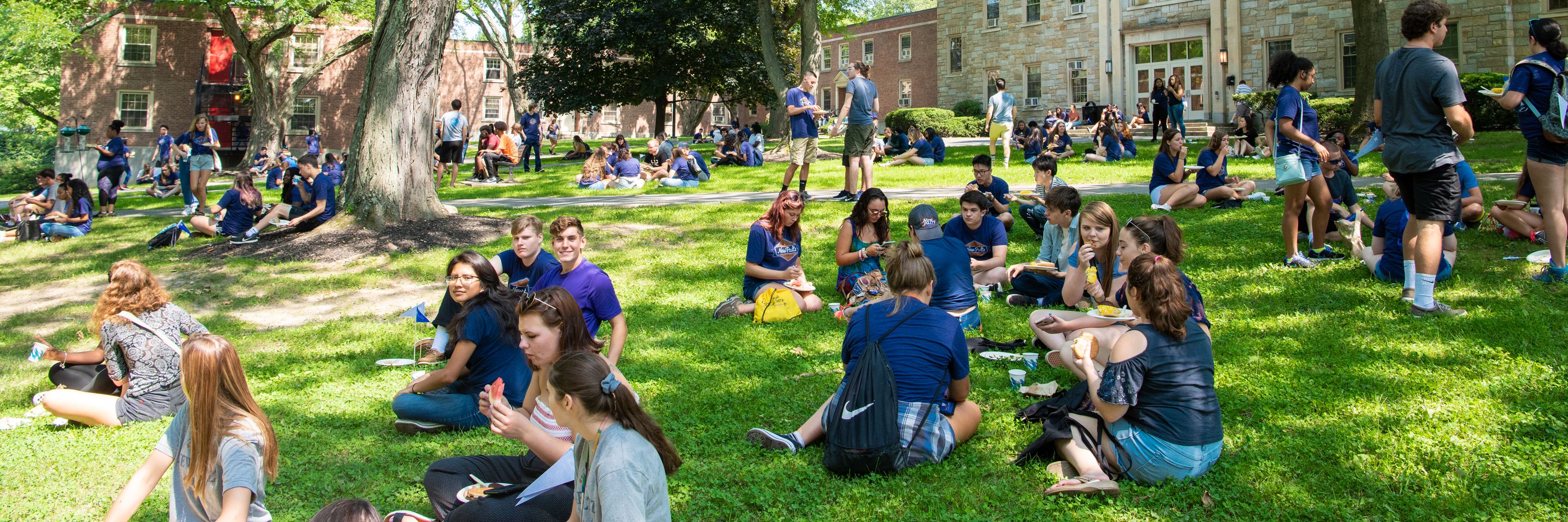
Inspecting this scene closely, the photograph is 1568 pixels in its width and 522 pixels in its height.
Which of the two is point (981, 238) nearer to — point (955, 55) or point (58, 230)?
point (58, 230)

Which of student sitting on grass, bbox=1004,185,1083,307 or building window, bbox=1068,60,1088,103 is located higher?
building window, bbox=1068,60,1088,103

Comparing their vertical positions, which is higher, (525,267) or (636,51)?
(636,51)

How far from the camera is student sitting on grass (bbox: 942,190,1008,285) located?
7.44 m

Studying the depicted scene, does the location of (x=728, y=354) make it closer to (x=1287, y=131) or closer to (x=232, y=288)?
(x=1287, y=131)

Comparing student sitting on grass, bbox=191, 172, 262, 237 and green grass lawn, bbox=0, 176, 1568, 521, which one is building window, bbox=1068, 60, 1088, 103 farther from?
student sitting on grass, bbox=191, 172, 262, 237

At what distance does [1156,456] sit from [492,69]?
50.0 m

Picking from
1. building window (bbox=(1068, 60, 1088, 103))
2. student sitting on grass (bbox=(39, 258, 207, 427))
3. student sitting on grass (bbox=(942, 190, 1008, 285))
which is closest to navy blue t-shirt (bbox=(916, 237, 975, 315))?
student sitting on grass (bbox=(942, 190, 1008, 285))

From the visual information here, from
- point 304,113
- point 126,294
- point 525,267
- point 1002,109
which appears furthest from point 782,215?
point 304,113

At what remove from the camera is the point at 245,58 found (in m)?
28.0

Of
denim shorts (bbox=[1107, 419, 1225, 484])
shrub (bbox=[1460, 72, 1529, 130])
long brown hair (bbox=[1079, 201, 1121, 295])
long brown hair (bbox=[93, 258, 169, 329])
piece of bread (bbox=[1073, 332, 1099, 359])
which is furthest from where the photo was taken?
shrub (bbox=[1460, 72, 1529, 130])

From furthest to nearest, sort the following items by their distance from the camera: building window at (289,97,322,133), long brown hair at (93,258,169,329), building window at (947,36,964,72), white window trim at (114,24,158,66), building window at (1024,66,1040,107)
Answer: building window at (289,97,322,133) < white window trim at (114,24,158,66) < building window at (947,36,964,72) < building window at (1024,66,1040,107) < long brown hair at (93,258,169,329)

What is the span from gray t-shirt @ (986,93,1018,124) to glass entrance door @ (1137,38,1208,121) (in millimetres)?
13513

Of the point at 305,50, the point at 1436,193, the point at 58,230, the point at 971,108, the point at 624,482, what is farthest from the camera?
the point at 305,50

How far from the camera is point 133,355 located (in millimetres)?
5141
